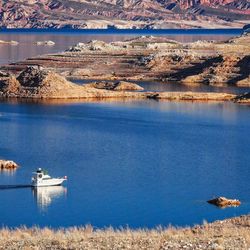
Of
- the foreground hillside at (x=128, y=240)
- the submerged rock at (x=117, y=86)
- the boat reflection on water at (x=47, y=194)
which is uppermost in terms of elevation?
the foreground hillside at (x=128, y=240)

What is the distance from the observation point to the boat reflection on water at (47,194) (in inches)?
1144

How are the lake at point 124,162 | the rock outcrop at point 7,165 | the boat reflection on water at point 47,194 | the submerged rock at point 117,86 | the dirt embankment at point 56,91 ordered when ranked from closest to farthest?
the lake at point 124,162 → the boat reflection on water at point 47,194 → the rock outcrop at point 7,165 → the dirt embankment at point 56,91 → the submerged rock at point 117,86

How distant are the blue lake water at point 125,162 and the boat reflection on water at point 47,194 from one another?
0.03 m

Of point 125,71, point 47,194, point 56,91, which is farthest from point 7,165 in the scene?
point 125,71

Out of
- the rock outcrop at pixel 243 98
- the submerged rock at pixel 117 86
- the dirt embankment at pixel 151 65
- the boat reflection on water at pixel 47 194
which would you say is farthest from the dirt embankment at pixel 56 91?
the boat reflection on water at pixel 47 194

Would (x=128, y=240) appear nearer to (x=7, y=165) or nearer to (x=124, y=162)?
(x=7, y=165)

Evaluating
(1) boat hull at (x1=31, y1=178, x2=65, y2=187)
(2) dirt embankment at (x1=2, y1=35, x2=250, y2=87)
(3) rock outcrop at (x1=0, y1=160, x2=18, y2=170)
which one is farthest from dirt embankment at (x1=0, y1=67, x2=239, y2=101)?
Result: (1) boat hull at (x1=31, y1=178, x2=65, y2=187)

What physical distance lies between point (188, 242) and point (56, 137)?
2625cm

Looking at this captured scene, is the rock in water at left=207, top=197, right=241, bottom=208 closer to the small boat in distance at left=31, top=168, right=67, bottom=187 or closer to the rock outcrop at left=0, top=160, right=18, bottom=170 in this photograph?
the small boat in distance at left=31, top=168, right=67, bottom=187

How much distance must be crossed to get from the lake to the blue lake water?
1.3 inches

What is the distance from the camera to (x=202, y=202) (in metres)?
29.1

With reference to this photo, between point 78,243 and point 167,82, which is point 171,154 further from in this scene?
point 167,82

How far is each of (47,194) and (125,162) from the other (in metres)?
6.45

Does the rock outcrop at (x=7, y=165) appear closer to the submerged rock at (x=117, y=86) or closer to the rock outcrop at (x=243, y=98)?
the rock outcrop at (x=243, y=98)
